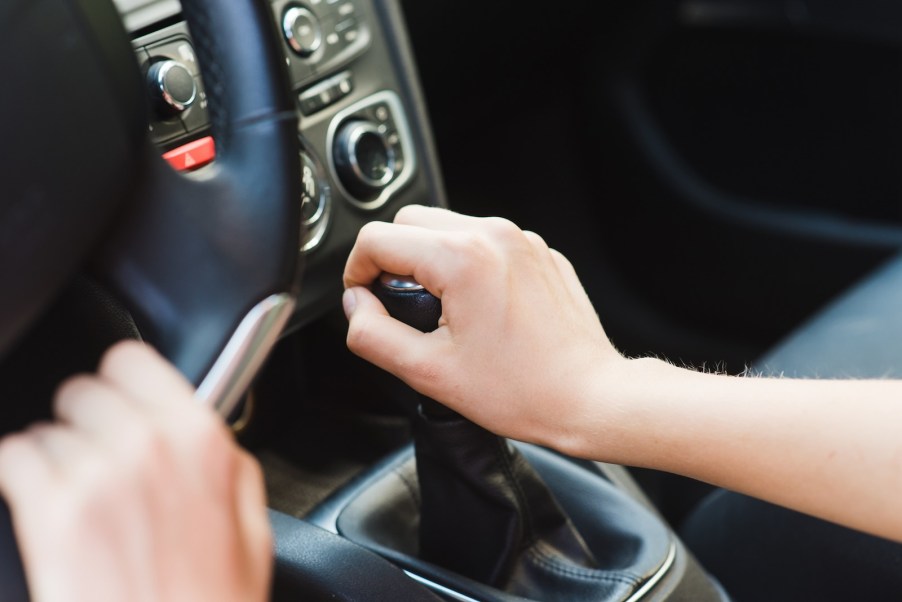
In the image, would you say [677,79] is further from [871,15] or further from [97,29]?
[97,29]

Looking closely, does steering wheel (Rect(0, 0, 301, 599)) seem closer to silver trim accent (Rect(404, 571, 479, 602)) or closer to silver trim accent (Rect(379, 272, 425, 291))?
silver trim accent (Rect(379, 272, 425, 291))

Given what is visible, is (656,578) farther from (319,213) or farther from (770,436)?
(319,213)

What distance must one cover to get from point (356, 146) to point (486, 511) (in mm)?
291

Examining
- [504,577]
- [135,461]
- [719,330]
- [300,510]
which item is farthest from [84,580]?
[719,330]

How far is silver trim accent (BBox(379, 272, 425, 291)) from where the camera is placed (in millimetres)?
604

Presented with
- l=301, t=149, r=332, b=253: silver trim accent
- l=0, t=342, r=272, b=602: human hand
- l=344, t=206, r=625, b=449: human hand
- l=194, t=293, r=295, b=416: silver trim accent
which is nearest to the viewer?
l=0, t=342, r=272, b=602: human hand

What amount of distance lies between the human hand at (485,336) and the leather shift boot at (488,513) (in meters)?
0.07

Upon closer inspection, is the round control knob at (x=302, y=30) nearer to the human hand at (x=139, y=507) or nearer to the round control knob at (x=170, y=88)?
the round control knob at (x=170, y=88)

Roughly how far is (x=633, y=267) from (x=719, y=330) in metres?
0.17

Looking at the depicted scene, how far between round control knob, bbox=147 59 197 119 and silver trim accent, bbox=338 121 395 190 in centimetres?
14

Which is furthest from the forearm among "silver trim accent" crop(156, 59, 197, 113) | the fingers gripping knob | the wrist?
"silver trim accent" crop(156, 59, 197, 113)

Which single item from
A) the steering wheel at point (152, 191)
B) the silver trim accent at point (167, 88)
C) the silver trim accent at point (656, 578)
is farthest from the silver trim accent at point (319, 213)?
the silver trim accent at point (656, 578)

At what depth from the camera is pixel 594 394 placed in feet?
2.00

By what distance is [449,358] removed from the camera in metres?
0.60
